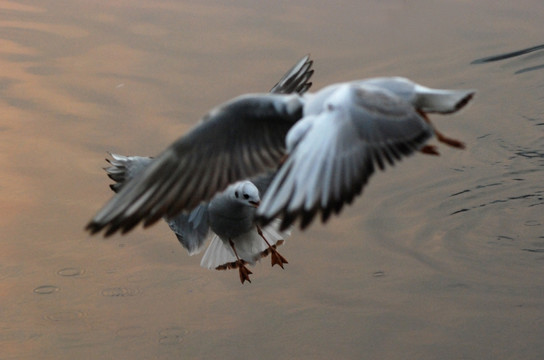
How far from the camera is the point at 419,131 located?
12.2 ft

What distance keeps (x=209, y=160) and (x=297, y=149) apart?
0.76m

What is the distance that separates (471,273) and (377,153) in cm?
302

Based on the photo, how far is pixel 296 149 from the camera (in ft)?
11.8

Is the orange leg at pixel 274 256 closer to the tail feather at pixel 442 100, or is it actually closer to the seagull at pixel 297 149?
the seagull at pixel 297 149

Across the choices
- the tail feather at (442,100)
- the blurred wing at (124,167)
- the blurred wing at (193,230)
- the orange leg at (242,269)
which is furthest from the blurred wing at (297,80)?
the tail feather at (442,100)

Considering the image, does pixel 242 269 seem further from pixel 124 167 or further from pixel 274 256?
pixel 124 167

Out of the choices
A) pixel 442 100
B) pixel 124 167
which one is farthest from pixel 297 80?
pixel 442 100

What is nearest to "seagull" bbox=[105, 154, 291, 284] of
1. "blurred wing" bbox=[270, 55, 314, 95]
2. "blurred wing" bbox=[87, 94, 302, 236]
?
"blurred wing" bbox=[270, 55, 314, 95]

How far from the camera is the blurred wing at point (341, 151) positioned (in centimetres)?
348

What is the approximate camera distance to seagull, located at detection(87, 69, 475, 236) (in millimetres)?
3531

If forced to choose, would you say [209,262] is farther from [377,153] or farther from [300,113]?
[377,153]

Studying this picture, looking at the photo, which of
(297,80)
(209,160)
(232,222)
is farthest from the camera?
(232,222)

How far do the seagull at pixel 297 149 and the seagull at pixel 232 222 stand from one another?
1.27 m

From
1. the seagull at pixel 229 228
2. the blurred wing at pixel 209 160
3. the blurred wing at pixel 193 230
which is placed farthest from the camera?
the blurred wing at pixel 193 230
